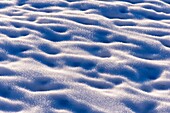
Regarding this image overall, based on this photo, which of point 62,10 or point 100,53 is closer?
point 100,53

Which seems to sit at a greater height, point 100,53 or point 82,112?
point 100,53

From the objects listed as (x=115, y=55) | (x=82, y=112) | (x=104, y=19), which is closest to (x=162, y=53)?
(x=115, y=55)

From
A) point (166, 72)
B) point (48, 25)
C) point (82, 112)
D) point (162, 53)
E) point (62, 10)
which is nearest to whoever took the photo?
point (82, 112)

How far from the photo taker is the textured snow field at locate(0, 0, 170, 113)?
292 centimetres

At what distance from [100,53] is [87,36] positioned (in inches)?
12.5

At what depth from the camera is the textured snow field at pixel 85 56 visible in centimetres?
292

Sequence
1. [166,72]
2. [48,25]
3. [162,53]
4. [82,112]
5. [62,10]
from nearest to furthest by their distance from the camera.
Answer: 1. [82,112]
2. [166,72]
3. [162,53]
4. [48,25]
5. [62,10]

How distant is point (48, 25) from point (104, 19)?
670 mm

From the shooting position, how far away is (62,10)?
4102 millimetres

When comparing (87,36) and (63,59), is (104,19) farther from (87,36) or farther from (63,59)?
(63,59)

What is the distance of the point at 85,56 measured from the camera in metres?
3.41

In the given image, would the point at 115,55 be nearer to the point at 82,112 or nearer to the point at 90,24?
the point at 90,24

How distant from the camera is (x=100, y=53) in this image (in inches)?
137

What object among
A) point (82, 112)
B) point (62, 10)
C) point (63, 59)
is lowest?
point (82, 112)
